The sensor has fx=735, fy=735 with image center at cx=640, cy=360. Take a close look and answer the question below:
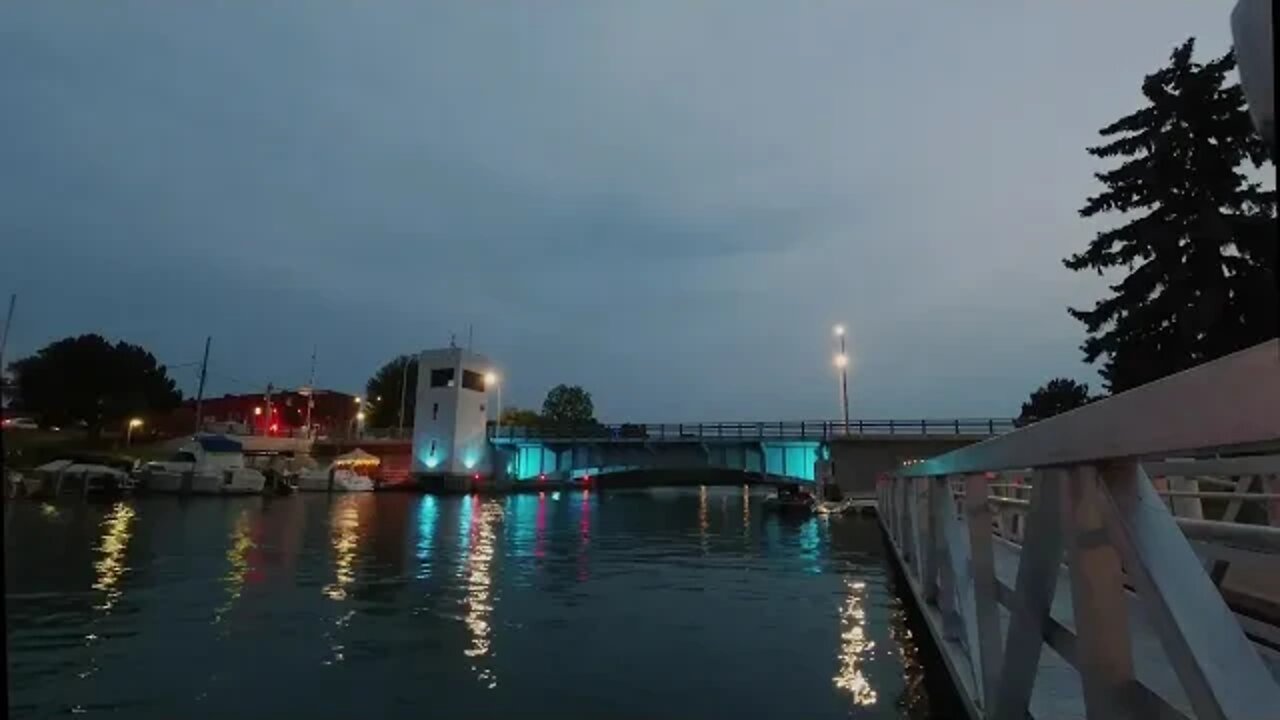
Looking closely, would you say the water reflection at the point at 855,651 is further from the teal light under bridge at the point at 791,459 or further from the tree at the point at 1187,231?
the teal light under bridge at the point at 791,459

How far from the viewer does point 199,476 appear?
48.2 meters

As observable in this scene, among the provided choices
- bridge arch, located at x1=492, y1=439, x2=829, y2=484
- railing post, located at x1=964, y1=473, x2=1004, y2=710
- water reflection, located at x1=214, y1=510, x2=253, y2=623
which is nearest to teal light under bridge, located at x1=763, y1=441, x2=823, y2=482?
bridge arch, located at x1=492, y1=439, x2=829, y2=484

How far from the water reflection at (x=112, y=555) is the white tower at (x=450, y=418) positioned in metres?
37.2

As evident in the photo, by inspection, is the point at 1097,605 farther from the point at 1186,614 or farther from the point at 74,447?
the point at 74,447

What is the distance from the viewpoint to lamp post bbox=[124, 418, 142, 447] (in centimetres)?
6906

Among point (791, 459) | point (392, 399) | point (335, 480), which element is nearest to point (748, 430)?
point (791, 459)

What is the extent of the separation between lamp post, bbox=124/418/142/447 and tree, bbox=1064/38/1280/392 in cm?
7786

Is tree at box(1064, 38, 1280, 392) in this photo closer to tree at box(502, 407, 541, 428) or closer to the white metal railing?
the white metal railing

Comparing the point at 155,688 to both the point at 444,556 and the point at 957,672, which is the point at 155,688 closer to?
the point at 957,672

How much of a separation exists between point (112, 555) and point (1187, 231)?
2941 cm

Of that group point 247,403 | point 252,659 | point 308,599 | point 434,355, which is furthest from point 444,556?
point 247,403

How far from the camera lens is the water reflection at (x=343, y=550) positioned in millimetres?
14508

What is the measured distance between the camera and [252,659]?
9.05 metres

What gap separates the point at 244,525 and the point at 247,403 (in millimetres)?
74780
